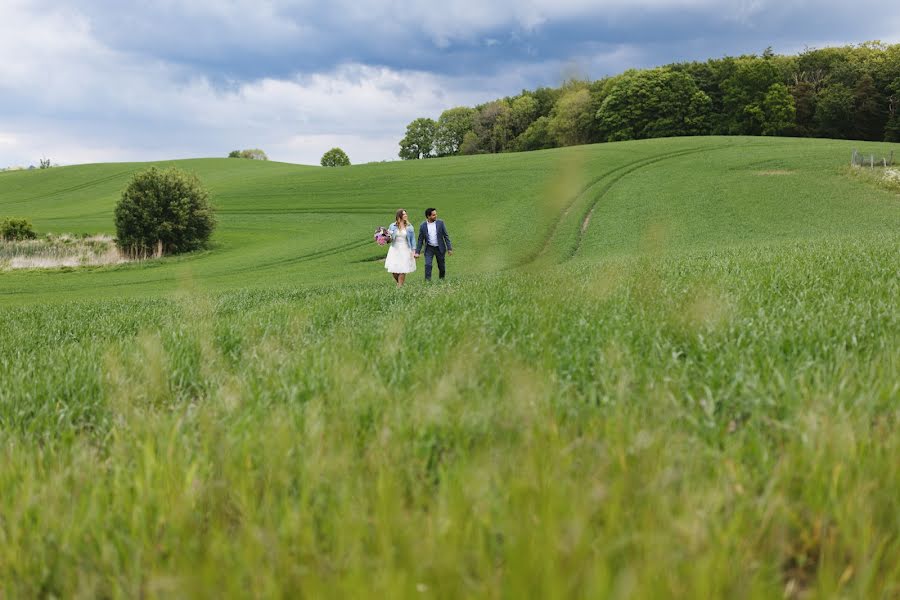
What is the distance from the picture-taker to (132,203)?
4681 cm

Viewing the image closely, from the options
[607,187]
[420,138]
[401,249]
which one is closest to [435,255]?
[401,249]

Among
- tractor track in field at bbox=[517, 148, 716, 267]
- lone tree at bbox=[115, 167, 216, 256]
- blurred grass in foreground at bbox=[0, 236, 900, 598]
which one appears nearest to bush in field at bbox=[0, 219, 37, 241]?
lone tree at bbox=[115, 167, 216, 256]

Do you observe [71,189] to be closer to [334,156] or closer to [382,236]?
[382,236]

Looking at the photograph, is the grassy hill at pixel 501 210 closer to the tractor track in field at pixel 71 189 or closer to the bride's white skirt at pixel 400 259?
the tractor track in field at pixel 71 189

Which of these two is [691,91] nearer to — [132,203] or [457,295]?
[132,203]

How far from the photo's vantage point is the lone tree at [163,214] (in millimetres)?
46594

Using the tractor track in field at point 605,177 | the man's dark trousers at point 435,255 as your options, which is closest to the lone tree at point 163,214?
the tractor track in field at point 605,177

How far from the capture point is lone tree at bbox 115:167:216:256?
46594 mm

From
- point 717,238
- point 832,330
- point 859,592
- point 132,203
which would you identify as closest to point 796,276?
point 832,330

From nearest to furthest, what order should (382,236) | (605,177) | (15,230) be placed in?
(382,236) → (15,230) → (605,177)

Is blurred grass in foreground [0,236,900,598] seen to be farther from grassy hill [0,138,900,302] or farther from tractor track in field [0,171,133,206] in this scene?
tractor track in field [0,171,133,206]

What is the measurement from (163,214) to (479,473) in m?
52.2

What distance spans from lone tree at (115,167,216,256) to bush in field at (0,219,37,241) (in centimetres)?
1041

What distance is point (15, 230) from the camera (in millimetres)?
→ 49844
